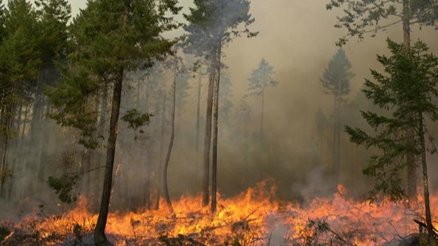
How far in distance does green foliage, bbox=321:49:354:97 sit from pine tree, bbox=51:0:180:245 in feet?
133

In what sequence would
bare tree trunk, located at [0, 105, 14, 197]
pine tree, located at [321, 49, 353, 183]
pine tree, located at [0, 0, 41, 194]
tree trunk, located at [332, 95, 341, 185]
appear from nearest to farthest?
bare tree trunk, located at [0, 105, 14, 197], pine tree, located at [0, 0, 41, 194], tree trunk, located at [332, 95, 341, 185], pine tree, located at [321, 49, 353, 183]

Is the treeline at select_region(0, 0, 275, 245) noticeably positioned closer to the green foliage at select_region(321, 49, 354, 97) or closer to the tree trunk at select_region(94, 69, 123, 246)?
the tree trunk at select_region(94, 69, 123, 246)

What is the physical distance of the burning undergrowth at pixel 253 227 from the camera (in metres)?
16.7

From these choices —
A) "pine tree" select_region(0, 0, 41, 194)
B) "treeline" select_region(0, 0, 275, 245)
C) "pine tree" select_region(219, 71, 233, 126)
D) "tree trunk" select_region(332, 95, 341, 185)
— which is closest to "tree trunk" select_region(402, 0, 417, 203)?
"treeline" select_region(0, 0, 275, 245)

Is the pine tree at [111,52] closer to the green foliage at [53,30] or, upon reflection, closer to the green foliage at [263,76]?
the green foliage at [53,30]

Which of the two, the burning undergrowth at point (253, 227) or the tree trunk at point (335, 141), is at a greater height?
the tree trunk at point (335, 141)

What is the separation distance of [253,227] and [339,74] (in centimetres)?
4029

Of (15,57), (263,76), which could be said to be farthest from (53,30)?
(263,76)

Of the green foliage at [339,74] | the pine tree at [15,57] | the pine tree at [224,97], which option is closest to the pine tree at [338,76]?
the green foliage at [339,74]

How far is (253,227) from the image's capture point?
18922 mm

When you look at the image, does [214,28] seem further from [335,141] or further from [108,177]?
[335,141]

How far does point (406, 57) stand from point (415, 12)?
588 cm

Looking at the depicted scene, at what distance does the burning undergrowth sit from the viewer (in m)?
16.7

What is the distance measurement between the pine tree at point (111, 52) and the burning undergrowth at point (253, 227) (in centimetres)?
272
